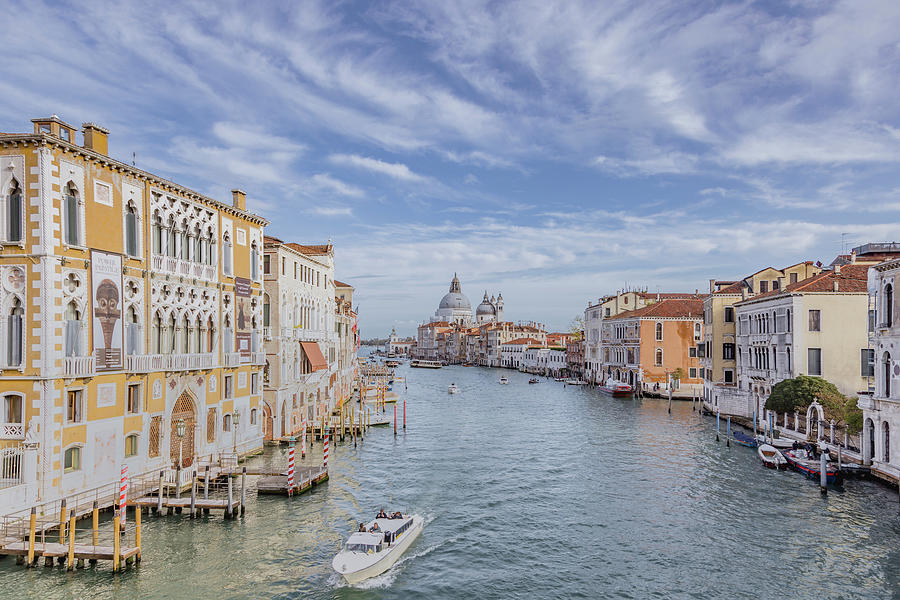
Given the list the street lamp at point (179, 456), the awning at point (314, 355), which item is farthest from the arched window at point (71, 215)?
the awning at point (314, 355)

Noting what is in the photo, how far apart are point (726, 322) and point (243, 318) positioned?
35.1 m

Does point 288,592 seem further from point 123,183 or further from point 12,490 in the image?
point 123,183

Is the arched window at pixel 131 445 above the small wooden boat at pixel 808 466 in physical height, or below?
above

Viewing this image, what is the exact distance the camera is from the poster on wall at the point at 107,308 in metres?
18.4

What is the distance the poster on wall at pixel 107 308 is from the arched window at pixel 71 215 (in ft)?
2.17

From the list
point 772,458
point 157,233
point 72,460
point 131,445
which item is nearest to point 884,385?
point 772,458

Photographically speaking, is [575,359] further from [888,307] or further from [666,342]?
[888,307]

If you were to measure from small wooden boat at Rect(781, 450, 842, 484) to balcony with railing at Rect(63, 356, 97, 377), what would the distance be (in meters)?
24.3

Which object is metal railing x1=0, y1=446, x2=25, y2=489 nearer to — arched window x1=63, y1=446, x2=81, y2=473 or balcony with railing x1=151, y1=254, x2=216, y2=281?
arched window x1=63, y1=446, x2=81, y2=473

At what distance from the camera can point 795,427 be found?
3216cm

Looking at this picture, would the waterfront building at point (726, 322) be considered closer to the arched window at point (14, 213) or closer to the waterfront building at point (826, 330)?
the waterfront building at point (826, 330)

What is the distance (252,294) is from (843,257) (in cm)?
4404

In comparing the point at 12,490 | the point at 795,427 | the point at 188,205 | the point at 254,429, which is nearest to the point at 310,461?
the point at 254,429

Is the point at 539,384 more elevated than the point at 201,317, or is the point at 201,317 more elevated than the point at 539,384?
the point at 201,317
